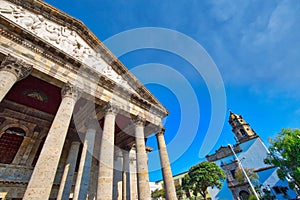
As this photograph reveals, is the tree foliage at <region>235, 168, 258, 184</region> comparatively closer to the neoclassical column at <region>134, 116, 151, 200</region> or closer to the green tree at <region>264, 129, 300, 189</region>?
the green tree at <region>264, 129, 300, 189</region>

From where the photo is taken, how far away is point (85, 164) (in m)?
9.34

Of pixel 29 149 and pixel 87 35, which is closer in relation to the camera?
pixel 29 149

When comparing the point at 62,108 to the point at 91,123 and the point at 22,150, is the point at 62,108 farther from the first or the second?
the point at 22,150

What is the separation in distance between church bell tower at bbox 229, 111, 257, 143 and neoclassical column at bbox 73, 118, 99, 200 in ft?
111

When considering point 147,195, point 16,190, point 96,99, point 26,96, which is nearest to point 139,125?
point 96,99

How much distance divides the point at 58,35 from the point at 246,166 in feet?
118

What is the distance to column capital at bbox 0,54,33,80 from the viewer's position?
5840 millimetres

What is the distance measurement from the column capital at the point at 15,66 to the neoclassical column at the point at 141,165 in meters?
6.43

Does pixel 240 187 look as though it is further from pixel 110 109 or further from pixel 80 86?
pixel 80 86

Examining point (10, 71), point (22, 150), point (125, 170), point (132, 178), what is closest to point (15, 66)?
point (10, 71)

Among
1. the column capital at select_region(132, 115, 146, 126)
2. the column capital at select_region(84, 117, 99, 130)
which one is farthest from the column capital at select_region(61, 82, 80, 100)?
the column capital at select_region(132, 115, 146, 126)

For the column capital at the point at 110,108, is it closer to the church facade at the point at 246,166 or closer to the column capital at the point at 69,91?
the column capital at the point at 69,91

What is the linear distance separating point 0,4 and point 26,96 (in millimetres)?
4865

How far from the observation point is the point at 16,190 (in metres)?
8.47
